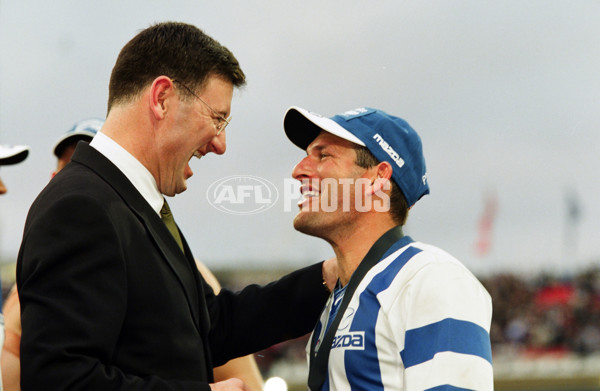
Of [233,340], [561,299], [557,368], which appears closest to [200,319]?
[233,340]

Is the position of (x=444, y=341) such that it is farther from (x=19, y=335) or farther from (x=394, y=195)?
(x=19, y=335)

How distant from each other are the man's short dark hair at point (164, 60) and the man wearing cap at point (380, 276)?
18.8 inches

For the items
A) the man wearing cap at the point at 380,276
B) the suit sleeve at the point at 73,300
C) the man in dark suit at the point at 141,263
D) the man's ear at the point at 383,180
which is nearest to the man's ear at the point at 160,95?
the man in dark suit at the point at 141,263

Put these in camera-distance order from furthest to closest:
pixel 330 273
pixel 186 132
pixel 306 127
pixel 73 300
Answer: pixel 306 127 < pixel 330 273 < pixel 186 132 < pixel 73 300

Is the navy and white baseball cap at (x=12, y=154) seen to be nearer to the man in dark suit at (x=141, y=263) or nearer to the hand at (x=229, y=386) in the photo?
the man in dark suit at (x=141, y=263)

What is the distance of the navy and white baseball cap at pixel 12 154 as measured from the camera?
3006 millimetres

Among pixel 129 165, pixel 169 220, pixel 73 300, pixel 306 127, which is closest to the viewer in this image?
pixel 73 300

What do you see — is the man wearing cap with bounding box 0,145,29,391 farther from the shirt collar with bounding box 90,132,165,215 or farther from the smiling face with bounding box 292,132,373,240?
the smiling face with bounding box 292,132,373,240

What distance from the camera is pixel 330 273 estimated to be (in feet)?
9.70

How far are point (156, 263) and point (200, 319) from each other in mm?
311

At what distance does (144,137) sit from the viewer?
97.8 inches

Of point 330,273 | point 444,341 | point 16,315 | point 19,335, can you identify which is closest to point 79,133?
point 16,315

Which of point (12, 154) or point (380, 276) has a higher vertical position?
point (12, 154)

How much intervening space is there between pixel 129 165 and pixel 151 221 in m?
0.22
